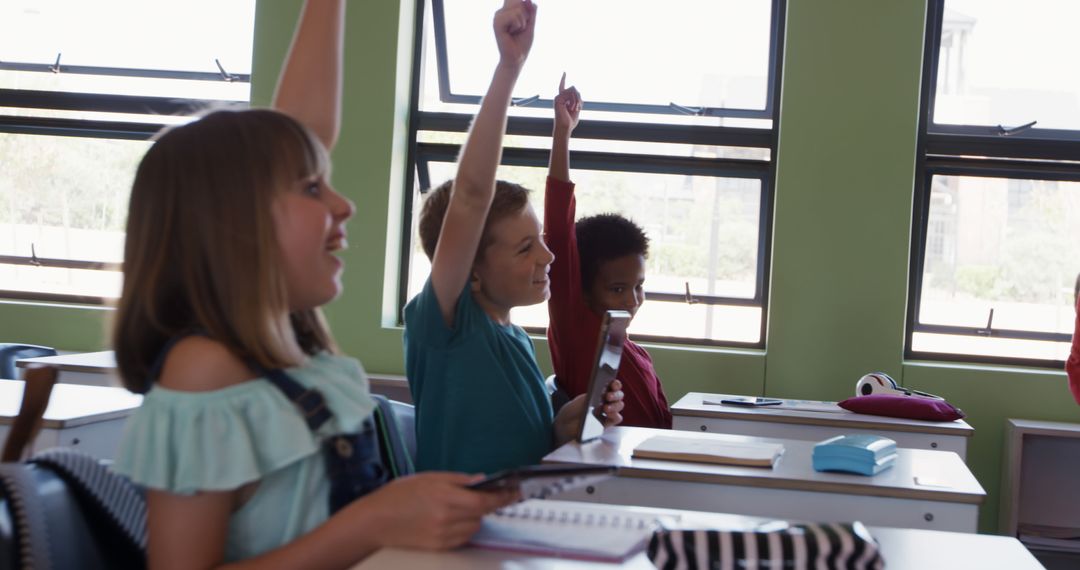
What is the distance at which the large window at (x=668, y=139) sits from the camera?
481cm

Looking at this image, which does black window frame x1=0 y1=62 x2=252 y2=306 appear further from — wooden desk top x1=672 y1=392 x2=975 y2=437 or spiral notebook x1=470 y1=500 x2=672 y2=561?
spiral notebook x1=470 y1=500 x2=672 y2=561

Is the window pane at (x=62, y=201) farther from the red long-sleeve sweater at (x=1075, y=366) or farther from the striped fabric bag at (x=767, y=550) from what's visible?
the striped fabric bag at (x=767, y=550)

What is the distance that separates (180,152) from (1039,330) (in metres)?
4.44

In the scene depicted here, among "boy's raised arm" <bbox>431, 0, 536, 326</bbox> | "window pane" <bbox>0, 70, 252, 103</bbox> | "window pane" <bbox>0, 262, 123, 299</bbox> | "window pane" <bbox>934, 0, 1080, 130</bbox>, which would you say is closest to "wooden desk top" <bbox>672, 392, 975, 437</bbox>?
"boy's raised arm" <bbox>431, 0, 536, 326</bbox>

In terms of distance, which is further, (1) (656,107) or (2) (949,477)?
(1) (656,107)

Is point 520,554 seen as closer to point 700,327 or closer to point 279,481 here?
point 279,481

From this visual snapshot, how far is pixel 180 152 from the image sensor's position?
1.04 m

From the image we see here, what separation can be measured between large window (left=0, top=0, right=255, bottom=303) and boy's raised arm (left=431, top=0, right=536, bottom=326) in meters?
3.65

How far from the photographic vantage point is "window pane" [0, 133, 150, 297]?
524 centimetres

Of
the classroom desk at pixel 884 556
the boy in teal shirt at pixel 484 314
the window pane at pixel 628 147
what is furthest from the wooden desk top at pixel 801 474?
the window pane at pixel 628 147

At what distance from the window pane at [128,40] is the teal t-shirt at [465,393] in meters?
A: 3.57

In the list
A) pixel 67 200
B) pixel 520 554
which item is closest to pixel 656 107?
pixel 67 200

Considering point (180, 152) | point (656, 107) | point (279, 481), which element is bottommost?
point (279, 481)

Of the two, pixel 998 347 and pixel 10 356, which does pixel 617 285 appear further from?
pixel 998 347
